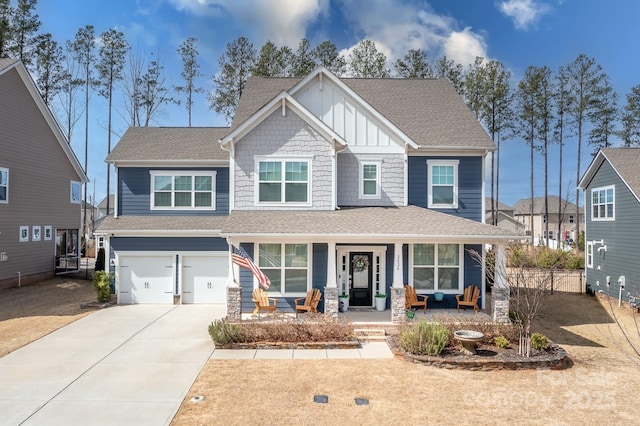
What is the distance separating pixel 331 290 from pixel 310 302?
1.13 meters

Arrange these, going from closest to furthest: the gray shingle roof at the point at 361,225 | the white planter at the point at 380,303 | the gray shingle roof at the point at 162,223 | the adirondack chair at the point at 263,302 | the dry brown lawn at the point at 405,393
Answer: the dry brown lawn at the point at 405,393
the gray shingle roof at the point at 361,225
the adirondack chair at the point at 263,302
the white planter at the point at 380,303
the gray shingle roof at the point at 162,223

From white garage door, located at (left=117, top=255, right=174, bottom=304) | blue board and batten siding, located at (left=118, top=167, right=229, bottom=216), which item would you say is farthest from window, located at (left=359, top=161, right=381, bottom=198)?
white garage door, located at (left=117, top=255, right=174, bottom=304)

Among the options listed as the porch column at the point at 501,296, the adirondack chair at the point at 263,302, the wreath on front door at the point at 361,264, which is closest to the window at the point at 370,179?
the wreath on front door at the point at 361,264

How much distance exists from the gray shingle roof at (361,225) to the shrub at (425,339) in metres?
3.00

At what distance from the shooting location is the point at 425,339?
1020cm

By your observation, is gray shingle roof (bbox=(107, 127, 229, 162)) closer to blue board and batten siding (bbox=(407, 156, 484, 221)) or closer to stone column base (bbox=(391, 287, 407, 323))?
blue board and batten siding (bbox=(407, 156, 484, 221))

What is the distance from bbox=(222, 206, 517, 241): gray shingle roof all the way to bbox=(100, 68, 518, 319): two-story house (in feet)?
0.14

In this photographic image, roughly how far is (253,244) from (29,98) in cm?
1643

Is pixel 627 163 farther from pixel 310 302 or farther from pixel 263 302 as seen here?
pixel 263 302

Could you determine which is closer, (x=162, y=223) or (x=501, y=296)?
(x=501, y=296)

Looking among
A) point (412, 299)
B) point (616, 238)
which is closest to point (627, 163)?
point (616, 238)

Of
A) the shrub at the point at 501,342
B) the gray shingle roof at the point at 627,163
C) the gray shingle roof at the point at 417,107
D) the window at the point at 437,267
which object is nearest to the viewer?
the shrub at the point at 501,342

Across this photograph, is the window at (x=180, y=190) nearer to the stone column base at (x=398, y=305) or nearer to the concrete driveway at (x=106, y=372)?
the concrete driveway at (x=106, y=372)

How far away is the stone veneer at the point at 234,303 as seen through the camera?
12250 mm
